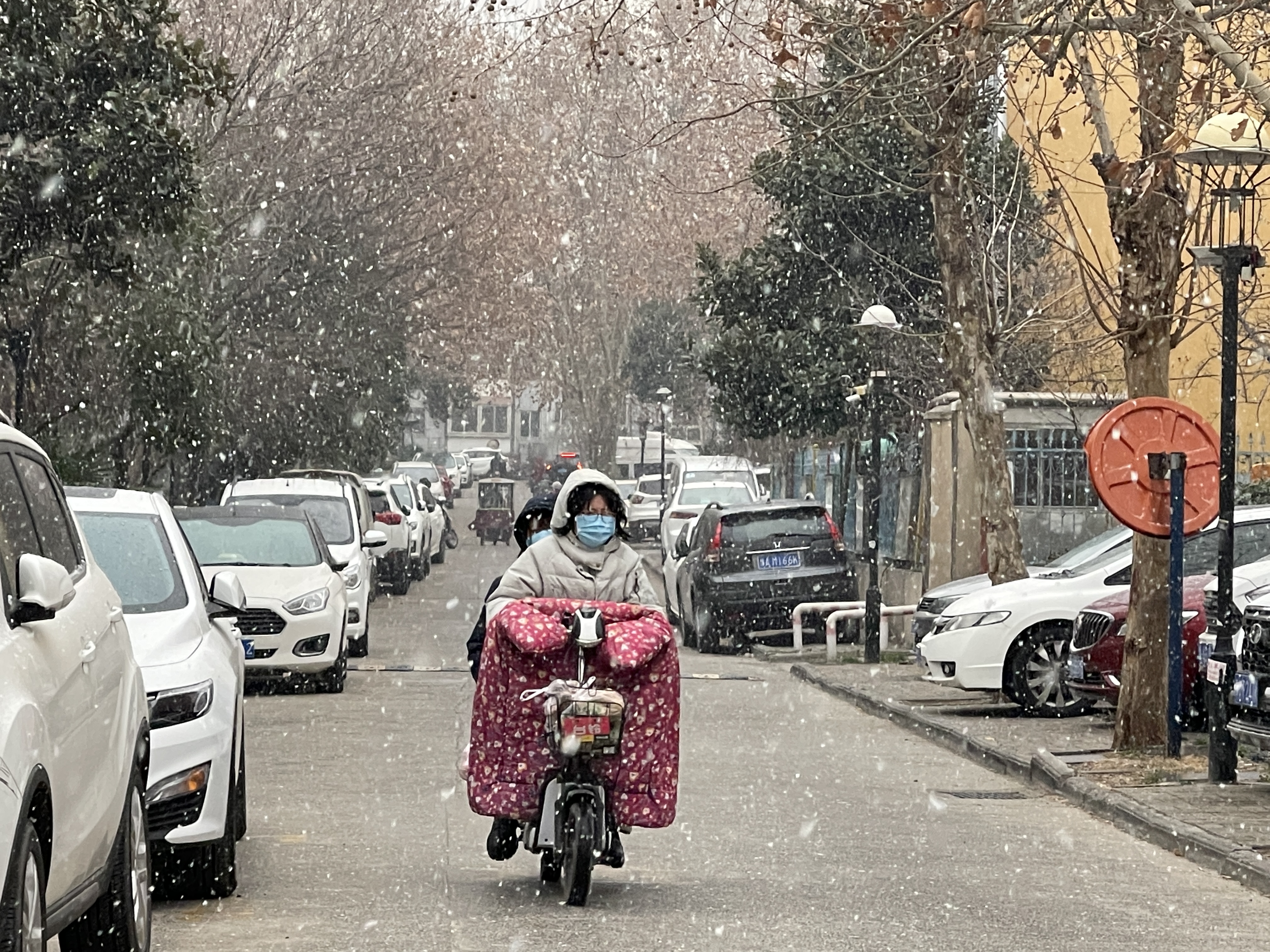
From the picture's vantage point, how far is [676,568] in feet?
96.7

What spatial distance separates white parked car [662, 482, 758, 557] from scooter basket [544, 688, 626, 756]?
1180 inches

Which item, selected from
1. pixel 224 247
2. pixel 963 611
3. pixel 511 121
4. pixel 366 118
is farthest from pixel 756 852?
pixel 511 121

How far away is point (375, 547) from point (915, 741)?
7897 millimetres

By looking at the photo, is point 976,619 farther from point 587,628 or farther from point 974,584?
point 587,628

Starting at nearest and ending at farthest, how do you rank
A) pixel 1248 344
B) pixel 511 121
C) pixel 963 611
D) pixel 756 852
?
pixel 756 852
pixel 963 611
pixel 1248 344
pixel 511 121

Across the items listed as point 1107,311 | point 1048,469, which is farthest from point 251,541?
point 1107,311

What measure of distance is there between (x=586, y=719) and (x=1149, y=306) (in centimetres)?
688

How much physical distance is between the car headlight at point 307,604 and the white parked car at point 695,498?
19758mm

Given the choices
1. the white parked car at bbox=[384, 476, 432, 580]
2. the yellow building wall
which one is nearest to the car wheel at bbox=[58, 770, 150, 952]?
the yellow building wall

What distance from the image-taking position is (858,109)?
26.5 meters

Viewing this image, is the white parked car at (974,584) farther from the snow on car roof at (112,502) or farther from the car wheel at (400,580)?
the car wheel at (400,580)

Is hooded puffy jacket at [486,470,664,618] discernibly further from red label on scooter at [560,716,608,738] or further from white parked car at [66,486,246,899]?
white parked car at [66,486,246,899]

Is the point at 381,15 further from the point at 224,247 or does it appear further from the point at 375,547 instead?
the point at 375,547

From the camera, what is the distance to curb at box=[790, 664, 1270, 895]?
10172 millimetres
